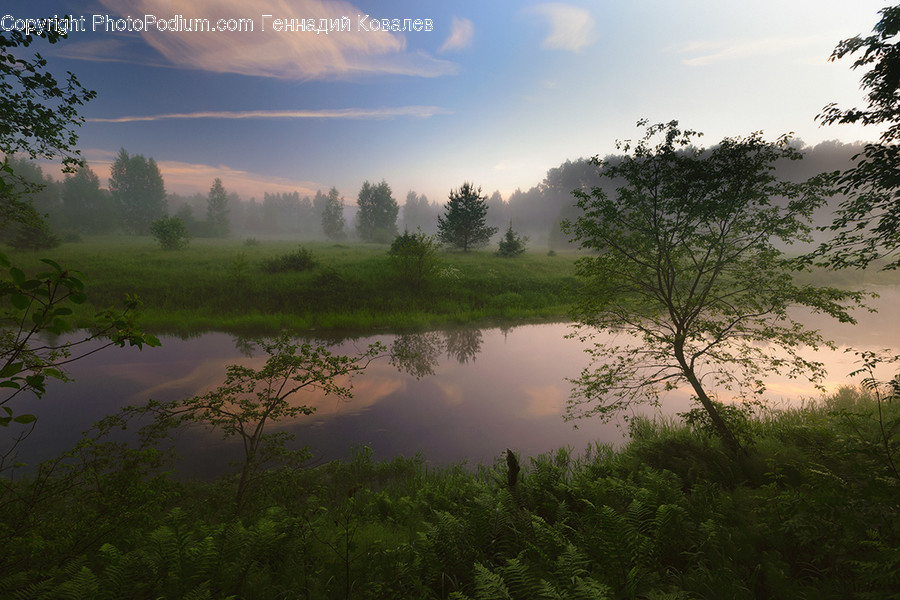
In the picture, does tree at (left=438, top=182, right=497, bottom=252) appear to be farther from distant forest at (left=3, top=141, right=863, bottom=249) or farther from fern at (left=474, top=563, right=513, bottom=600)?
fern at (left=474, top=563, right=513, bottom=600)

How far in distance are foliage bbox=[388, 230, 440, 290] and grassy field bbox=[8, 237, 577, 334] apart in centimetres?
64

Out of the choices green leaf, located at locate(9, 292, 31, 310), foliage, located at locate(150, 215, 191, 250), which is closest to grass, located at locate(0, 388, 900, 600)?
green leaf, located at locate(9, 292, 31, 310)

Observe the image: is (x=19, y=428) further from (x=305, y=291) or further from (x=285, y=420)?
(x=305, y=291)

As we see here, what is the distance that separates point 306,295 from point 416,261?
7912 millimetres

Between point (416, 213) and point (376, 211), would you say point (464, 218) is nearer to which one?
point (376, 211)

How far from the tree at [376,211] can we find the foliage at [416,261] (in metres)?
55.5

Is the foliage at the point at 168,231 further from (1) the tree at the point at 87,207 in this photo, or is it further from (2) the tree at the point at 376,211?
(1) the tree at the point at 87,207

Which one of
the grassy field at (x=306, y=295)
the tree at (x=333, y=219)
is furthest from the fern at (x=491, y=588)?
the tree at (x=333, y=219)

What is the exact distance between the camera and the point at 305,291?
2406cm

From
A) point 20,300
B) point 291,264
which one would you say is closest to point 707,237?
point 20,300

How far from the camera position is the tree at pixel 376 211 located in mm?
82438

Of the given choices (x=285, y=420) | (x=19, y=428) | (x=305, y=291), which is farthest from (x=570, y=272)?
(x=19, y=428)

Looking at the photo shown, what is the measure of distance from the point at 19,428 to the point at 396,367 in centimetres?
1113

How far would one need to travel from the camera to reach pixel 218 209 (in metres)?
93.6
